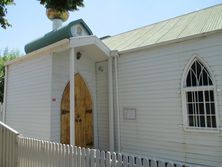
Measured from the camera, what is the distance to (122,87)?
9.55m

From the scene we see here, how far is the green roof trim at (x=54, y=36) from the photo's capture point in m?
9.72

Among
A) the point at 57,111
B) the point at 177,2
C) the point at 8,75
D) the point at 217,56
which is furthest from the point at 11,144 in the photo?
the point at 177,2

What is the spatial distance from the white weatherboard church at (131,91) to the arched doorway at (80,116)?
4cm

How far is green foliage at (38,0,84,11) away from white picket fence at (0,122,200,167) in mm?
3772

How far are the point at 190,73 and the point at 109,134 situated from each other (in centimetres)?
404

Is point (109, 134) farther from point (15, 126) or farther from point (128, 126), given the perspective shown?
point (15, 126)

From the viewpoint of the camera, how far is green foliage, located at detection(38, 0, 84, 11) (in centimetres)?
664

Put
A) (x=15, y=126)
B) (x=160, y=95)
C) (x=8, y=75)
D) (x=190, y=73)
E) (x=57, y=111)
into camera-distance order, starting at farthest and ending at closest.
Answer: (x=8, y=75)
(x=15, y=126)
(x=57, y=111)
(x=160, y=95)
(x=190, y=73)

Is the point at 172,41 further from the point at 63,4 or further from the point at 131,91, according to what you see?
the point at 63,4

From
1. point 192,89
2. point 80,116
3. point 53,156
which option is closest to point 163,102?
point 192,89

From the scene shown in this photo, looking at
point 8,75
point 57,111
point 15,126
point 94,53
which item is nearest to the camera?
point 57,111

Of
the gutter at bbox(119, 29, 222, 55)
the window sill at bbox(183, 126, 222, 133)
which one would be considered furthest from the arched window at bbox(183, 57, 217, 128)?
the gutter at bbox(119, 29, 222, 55)

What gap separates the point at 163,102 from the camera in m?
8.20

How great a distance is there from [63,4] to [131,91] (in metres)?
4.21
